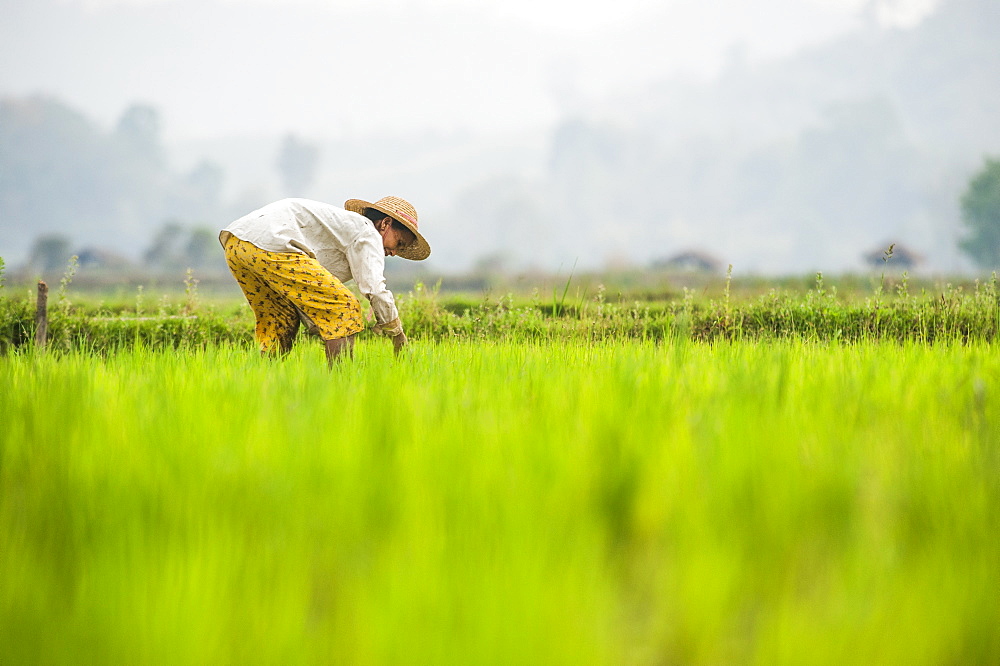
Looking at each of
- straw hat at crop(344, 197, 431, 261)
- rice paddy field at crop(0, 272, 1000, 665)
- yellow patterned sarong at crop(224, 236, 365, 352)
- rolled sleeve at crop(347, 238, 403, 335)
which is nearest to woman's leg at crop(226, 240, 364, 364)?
yellow patterned sarong at crop(224, 236, 365, 352)

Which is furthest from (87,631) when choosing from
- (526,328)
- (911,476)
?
(526,328)

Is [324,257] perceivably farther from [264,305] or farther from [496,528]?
[496,528]

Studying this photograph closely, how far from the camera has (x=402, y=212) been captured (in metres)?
3.99

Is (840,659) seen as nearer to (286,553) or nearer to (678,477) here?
(678,477)

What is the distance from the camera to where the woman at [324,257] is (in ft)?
11.9

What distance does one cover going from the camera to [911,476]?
1.45m

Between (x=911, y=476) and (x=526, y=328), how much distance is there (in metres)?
4.93

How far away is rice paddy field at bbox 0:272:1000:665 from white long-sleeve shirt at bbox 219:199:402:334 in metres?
1.48

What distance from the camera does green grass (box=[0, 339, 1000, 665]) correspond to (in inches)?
36.7

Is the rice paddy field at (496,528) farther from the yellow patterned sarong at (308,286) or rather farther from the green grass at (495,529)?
the yellow patterned sarong at (308,286)

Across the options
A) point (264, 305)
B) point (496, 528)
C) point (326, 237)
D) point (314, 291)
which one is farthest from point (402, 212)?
point (496, 528)

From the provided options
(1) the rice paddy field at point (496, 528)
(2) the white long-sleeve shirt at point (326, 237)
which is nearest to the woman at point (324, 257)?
(2) the white long-sleeve shirt at point (326, 237)

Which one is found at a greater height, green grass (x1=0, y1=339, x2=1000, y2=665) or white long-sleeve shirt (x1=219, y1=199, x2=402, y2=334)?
white long-sleeve shirt (x1=219, y1=199, x2=402, y2=334)

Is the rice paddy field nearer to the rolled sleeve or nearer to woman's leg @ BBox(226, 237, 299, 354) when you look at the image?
the rolled sleeve
